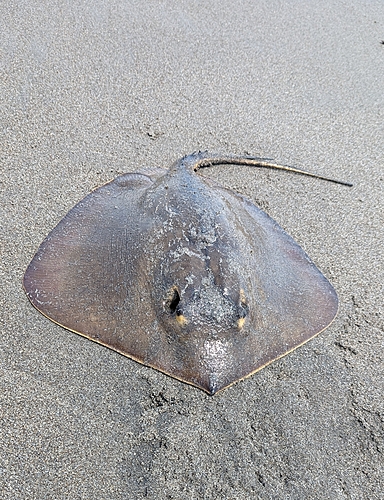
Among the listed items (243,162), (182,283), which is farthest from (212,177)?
(182,283)

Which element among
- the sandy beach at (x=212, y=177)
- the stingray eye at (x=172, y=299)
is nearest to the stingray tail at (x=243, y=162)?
the sandy beach at (x=212, y=177)

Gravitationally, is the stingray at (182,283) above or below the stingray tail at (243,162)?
below

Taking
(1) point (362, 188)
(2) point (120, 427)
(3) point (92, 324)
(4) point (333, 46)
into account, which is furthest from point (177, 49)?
(2) point (120, 427)

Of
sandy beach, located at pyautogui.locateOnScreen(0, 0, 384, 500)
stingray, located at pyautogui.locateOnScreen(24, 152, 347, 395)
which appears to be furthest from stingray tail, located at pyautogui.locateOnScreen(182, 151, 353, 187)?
stingray, located at pyautogui.locateOnScreen(24, 152, 347, 395)

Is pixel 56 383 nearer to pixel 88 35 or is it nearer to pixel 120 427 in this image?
pixel 120 427

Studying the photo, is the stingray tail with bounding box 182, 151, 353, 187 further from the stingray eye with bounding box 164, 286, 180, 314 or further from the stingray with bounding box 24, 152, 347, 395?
the stingray eye with bounding box 164, 286, 180, 314

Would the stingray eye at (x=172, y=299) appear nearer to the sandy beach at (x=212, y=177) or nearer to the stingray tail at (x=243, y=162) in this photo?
the sandy beach at (x=212, y=177)

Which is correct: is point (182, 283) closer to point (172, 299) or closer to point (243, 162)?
point (172, 299)
